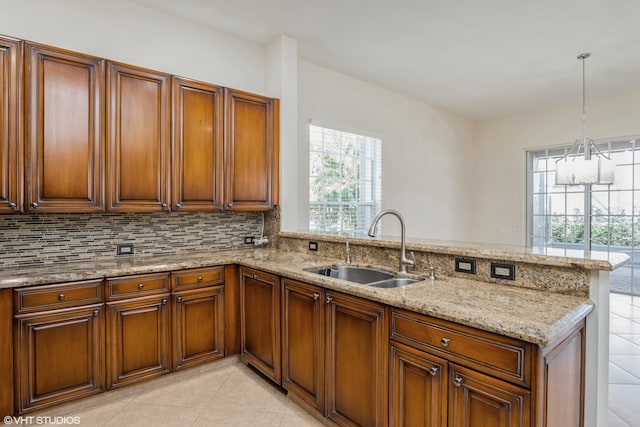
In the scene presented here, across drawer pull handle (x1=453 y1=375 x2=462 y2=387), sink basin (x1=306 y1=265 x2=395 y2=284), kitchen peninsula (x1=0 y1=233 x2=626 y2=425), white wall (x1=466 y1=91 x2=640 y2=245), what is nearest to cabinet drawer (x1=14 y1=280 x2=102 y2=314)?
kitchen peninsula (x1=0 y1=233 x2=626 y2=425)

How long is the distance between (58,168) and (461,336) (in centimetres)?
258

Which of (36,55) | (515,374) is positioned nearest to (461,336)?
(515,374)

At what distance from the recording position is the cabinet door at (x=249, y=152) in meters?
3.10

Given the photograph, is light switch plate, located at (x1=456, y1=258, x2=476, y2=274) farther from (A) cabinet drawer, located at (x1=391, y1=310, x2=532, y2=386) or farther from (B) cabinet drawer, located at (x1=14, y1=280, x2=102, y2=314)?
(B) cabinet drawer, located at (x1=14, y1=280, x2=102, y2=314)

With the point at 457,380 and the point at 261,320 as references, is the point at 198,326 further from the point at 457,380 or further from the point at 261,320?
the point at 457,380

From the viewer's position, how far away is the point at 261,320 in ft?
8.52

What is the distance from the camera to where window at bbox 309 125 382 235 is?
13.6ft

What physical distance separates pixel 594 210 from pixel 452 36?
13.3ft

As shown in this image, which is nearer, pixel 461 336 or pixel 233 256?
pixel 461 336

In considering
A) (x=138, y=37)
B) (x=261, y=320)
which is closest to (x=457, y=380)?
(x=261, y=320)

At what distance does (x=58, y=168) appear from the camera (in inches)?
90.4

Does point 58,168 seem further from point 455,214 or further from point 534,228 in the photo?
point 534,228

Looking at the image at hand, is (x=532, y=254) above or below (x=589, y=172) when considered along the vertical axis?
below

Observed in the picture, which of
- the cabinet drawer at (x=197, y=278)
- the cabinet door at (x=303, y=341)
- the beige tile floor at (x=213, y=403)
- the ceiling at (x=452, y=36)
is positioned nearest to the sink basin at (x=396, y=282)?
the cabinet door at (x=303, y=341)
